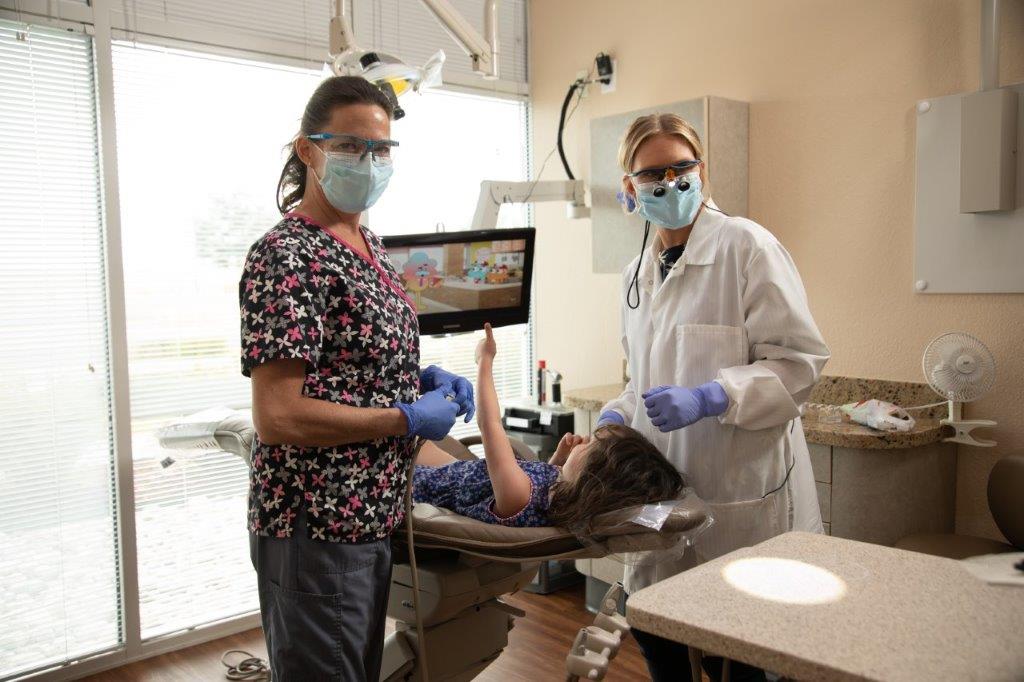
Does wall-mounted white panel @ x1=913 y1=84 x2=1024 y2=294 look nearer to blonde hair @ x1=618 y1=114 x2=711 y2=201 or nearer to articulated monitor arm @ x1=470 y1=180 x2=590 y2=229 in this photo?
blonde hair @ x1=618 y1=114 x2=711 y2=201

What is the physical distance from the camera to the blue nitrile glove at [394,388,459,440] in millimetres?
1434

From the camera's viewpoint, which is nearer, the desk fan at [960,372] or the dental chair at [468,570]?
the dental chair at [468,570]

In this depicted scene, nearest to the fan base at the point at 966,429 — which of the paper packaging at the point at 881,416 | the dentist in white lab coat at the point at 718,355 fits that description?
the paper packaging at the point at 881,416

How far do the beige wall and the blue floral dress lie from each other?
1365 mm

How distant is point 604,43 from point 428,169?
0.94 m

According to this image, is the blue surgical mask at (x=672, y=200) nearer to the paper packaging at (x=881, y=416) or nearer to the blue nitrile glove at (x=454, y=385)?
the blue nitrile glove at (x=454, y=385)

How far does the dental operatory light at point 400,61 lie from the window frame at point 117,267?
3.40 feet

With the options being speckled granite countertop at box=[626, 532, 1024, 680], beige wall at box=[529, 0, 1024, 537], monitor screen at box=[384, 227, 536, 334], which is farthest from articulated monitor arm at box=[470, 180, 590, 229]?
speckled granite countertop at box=[626, 532, 1024, 680]

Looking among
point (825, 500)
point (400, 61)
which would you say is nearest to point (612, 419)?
point (825, 500)

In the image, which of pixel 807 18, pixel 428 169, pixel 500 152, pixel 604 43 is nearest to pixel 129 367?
pixel 428 169

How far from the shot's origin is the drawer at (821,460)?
241 cm

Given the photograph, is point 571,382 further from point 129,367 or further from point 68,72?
point 68,72

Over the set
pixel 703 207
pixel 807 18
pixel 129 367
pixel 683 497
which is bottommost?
pixel 683 497

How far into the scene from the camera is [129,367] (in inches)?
111
